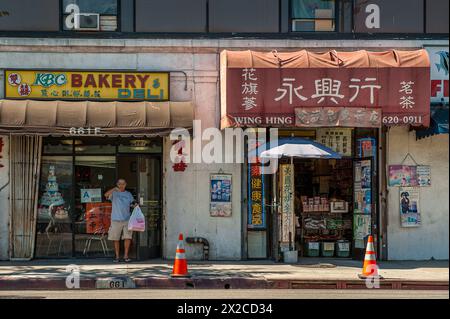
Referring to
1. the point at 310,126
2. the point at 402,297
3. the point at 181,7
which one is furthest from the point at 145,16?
the point at 402,297

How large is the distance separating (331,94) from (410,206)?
3.41 metres

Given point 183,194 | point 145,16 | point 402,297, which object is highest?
point 145,16

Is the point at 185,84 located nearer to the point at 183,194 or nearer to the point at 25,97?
the point at 183,194

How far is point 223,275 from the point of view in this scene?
1404cm

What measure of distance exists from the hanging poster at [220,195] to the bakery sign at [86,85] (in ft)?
7.15

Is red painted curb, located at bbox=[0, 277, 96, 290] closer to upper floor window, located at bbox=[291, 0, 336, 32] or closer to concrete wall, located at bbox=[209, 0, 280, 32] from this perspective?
concrete wall, located at bbox=[209, 0, 280, 32]

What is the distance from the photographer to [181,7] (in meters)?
16.8

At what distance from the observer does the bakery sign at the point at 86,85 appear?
53.3ft

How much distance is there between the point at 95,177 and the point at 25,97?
2372 millimetres

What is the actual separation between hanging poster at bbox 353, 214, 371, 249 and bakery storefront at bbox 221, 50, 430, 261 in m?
0.02

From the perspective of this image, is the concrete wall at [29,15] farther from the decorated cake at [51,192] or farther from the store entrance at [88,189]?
the decorated cake at [51,192]

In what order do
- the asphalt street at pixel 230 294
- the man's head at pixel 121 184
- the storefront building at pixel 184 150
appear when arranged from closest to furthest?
1. the asphalt street at pixel 230 294
2. the man's head at pixel 121 184
3. the storefront building at pixel 184 150

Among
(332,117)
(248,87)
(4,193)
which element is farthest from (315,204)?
(4,193)

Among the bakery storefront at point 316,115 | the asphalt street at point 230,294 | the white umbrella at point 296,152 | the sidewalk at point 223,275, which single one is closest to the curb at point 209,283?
the sidewalk at point 223,275
